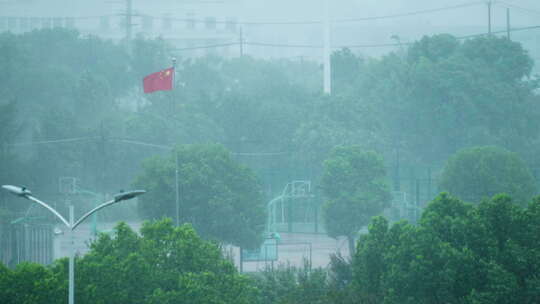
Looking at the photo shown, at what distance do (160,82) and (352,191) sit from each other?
13994 millimetres

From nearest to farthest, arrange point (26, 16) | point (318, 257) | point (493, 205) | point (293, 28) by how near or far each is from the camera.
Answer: point (493, 205) → point (318, 257) → point (26, 16) → point (293, 28)

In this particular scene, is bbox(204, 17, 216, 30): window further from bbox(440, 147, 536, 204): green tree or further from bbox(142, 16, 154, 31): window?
bbox(440, 147, 536, 204): green tree

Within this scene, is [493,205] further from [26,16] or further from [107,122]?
[26,16]

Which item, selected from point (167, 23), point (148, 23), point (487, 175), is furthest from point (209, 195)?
point (167, 23)

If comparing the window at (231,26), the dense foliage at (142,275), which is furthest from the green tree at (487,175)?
the window at (231,26)

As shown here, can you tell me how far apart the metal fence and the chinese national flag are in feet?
25.4

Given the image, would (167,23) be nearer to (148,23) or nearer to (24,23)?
(148,23)

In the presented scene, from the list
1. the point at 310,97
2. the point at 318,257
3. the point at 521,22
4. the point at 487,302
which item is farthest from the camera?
the point at 521,22

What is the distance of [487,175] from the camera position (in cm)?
3369

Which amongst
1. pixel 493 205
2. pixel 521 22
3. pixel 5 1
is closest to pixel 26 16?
pixel 5 1

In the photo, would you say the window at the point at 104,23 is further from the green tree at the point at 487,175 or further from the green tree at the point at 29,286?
the green tree at the point at 29,286

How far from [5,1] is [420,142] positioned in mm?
79834

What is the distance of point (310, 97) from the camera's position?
184 ft

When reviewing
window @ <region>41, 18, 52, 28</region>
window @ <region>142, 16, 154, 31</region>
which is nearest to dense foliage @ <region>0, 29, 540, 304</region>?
window @ <region>142, 16, 154, 31</region>
